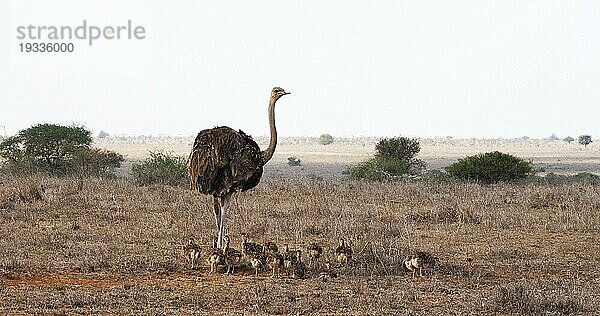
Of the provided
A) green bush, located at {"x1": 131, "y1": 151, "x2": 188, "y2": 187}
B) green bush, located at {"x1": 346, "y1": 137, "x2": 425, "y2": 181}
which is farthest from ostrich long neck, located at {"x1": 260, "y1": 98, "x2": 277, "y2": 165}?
green bush, located at {"x1": 346, "y1": 137, "x2": 425, "y2": 181}

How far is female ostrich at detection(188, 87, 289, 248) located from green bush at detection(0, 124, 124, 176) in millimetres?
20460

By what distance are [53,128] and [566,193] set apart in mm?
22006

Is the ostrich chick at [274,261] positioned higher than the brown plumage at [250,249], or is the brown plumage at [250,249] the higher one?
the brown plumage at [250,249]

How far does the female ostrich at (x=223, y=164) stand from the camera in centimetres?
1229

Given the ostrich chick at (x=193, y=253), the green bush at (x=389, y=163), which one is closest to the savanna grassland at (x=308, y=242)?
the ostrich chick at (x=193, y=253)

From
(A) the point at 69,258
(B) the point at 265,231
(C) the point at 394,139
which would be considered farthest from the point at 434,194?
(C) the point at 394,139

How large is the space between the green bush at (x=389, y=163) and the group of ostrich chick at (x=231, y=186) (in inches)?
760

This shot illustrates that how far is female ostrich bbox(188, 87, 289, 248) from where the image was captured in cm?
1229

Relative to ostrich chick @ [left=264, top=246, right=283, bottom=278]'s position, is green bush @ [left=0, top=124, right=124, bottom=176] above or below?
above

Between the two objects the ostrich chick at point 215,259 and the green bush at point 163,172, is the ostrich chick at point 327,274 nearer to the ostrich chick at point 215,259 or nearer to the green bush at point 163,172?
the ostrich chick at point 215,259

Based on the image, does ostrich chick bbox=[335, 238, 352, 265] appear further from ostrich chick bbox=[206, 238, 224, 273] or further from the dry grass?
ostrich chick bbox=[206, 238, 224, 273]

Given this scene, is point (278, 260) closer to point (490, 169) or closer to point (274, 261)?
point (274, 261)

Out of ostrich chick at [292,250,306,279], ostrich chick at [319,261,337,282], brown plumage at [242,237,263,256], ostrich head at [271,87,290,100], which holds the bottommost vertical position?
ostrich chick at [319,261,337,282]

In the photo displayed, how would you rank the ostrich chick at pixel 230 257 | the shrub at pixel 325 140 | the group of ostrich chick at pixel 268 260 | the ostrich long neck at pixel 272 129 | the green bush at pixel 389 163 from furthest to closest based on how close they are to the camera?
the shrub at pixel 325 140
the green bush at pixel 389 163
the ostrich long neck at pixel 272 129
the ostrich chick at pixel 230 257
the group of ostrich chick at pixel 268 260
